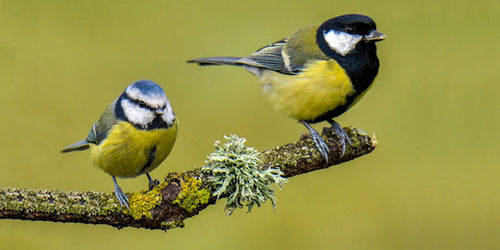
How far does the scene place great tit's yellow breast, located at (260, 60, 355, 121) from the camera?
2273mm

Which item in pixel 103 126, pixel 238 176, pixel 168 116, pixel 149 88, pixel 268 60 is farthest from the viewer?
pixel 268 60

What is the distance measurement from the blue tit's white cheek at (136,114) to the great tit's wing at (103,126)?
64 millimetres

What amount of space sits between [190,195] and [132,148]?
367mm

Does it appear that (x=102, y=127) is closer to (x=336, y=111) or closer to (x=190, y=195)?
(x=190, y=195)

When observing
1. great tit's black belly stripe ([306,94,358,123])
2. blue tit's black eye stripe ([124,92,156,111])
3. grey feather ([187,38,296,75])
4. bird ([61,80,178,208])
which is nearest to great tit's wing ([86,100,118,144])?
bird ([61,80,178,208])

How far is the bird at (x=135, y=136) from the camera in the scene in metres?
2.06

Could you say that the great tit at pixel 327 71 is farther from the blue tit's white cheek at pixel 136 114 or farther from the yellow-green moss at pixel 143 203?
the yellow-green moss at pixel 143 203

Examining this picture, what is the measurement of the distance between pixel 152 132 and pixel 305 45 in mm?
701

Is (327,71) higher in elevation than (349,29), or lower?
lower

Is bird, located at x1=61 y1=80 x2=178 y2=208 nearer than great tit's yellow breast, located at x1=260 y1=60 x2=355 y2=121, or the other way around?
bird, located at x1=61 y1=80 x2=178 y2=208

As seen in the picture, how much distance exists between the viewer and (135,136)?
82.5 inches

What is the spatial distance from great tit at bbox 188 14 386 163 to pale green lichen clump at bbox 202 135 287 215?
1.37 ft

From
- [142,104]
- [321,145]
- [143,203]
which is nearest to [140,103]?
[142,104]

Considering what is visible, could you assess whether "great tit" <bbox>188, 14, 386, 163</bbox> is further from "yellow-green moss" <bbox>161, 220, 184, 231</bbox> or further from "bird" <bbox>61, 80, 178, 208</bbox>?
"yellow-green moss" <bbox>161, 220, 184, 231</bbox>
